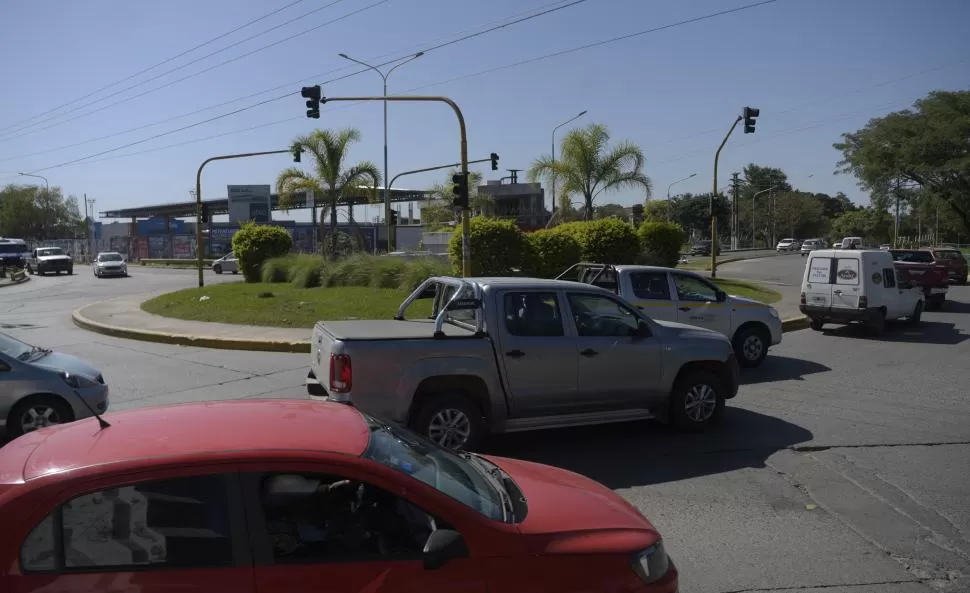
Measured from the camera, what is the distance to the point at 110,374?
495 inches

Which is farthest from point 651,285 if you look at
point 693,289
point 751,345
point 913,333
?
point 913,333

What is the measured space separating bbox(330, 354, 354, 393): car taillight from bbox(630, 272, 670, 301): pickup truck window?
674cm

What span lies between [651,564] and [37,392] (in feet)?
22.8

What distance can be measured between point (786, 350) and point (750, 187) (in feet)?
385

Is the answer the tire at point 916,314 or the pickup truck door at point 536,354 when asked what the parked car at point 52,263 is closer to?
the tire at point 916,314

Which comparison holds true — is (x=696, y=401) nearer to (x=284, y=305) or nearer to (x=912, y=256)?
(x=284, y=305)

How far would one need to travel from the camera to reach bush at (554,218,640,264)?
84.3 feet

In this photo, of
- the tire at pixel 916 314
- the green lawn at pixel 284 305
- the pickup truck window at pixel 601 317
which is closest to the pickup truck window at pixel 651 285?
the pickup truck window at pixel 601 317

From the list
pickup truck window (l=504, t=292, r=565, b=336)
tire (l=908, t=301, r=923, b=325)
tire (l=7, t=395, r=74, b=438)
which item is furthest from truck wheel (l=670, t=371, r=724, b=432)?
tire (l=908, t=301, r=923, b=325)

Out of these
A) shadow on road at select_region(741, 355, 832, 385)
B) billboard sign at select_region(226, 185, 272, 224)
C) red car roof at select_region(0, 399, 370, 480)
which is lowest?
shadow on road at select_region(741, 355, 832, 385)

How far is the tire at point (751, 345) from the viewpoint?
12.7 metres

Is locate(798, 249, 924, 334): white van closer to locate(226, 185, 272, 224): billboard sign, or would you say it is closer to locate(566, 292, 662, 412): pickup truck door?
locate(566, 292, 662, 412): pickup truck door

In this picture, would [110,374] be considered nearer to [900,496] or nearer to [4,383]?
[4,383]

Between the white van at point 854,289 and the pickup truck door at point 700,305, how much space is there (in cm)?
525
